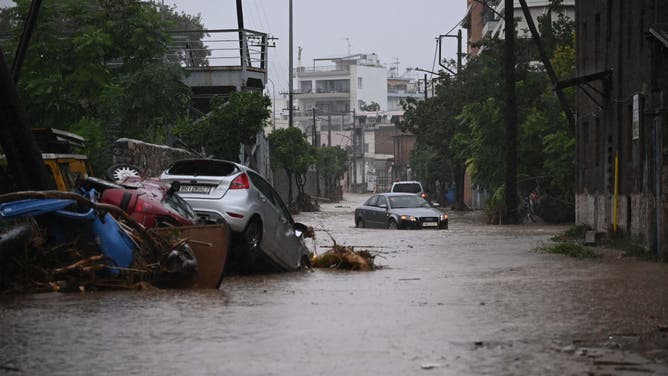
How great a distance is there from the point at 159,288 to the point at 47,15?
21951 millimetres

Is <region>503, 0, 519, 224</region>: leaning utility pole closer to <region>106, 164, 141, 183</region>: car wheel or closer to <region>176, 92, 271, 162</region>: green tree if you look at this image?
<region>176, 92, 271, 162</region>: green tree

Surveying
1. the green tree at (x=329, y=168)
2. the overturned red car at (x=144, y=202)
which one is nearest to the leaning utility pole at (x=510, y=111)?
the overturned red car at (x=144, y=202)

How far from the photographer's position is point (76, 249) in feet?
42.0

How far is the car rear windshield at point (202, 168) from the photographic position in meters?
16.8

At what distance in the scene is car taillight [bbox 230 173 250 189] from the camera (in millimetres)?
16406

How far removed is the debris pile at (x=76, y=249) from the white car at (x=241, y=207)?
2585 mm

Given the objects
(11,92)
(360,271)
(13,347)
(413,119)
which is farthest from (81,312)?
(413,119)

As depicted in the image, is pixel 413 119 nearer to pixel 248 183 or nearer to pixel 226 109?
pixel 226 109

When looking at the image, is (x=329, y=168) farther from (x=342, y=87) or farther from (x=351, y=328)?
(x=351, y=328)

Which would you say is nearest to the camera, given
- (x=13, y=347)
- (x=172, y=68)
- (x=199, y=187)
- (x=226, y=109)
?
(x=13, y=347)

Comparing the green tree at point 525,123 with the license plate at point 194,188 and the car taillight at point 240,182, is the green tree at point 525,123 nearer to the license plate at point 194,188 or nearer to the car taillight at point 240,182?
the car taillight at point 240,182

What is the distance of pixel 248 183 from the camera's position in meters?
16.6

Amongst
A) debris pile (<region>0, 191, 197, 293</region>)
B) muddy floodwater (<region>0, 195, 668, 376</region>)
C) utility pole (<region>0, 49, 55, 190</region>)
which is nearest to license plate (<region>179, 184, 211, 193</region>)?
muddy floodwater (<region>0, 195, 668, 376</region>)

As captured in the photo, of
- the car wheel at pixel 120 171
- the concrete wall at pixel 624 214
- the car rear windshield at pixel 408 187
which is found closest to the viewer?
the car wheel at pixel 120 171
